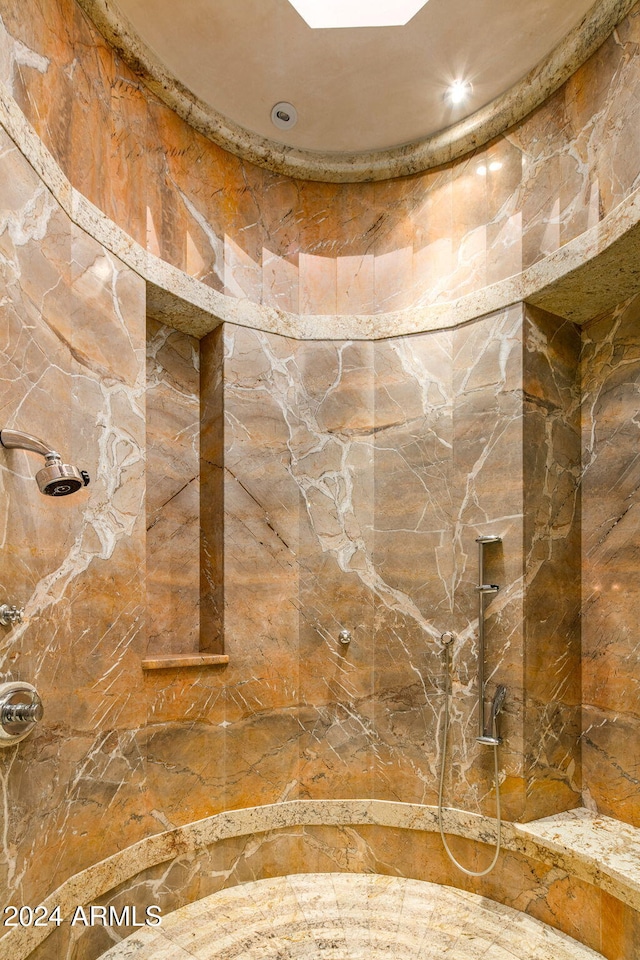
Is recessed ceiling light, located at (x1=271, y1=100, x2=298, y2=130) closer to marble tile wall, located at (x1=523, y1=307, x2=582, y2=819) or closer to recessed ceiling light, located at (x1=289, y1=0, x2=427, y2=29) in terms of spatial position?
recessed ceiling light, located at (x1=289, y1=0, x2=427, y2=29)

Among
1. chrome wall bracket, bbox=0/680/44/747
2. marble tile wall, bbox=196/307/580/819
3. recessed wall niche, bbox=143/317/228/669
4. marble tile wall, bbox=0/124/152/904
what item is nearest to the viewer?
chrome wall bracket, bbox=0/680/44/747

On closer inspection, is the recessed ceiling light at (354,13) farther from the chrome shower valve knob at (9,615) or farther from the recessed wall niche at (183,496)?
the chrome shower valve knob at (9,615)

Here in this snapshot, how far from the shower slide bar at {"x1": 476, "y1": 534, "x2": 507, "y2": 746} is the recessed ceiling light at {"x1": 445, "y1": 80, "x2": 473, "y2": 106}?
5.68 feet

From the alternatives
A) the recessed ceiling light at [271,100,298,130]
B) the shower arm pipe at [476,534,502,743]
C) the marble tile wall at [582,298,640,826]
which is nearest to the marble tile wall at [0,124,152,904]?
the recessed ceiling light at [271,100,298,130]

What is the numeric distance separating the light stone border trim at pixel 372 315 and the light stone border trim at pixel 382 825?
6.36 feet

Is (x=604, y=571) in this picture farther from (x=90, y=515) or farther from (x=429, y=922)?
(x=90, y=515)

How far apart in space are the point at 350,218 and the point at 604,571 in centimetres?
188

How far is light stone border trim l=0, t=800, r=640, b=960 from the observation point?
1.69 meters

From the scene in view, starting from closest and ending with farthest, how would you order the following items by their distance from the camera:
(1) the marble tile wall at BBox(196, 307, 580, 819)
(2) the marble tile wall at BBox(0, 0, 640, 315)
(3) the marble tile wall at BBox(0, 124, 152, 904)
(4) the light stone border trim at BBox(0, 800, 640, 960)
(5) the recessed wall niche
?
(3) the marble tile wall at BBox(0, 124, 152, 904)
(4) the light stone border trim at BBox(0, 800, 640, 960)
(2) the marble tile wall at BBox(0, 0, 640, 315)
(1) the marble tile wall at BBox(196, 307, 580, 819)
(5) the recessed wall niche

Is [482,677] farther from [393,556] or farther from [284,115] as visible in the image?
[284,115]

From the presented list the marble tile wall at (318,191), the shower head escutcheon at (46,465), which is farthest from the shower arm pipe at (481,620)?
the shower head escutcheon at (46,465)

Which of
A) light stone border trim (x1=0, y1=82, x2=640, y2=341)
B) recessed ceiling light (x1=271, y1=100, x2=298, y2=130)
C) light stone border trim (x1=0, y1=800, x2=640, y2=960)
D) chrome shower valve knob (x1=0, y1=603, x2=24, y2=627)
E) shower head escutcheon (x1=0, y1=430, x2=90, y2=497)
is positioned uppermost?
recessed ceiling light (x1=271, y1=100, x2=298, y2=130)

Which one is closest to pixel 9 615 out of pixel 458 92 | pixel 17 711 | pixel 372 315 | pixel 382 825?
pixel 17 711

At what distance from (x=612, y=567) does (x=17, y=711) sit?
205 centimetres
